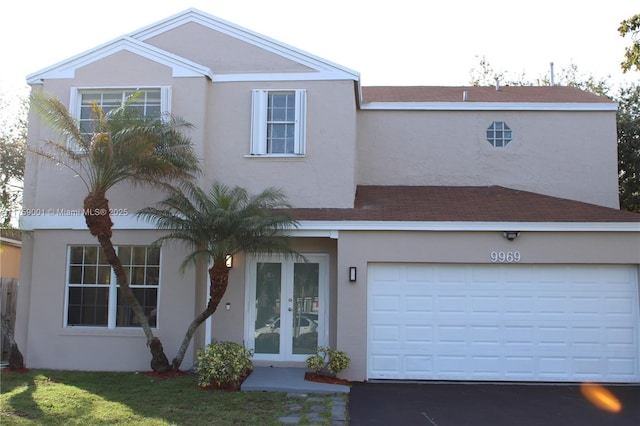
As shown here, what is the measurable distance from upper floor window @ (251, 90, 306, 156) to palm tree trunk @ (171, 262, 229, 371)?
292cm

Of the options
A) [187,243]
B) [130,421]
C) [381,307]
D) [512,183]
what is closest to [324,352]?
[381,307]

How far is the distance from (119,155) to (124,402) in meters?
4.24

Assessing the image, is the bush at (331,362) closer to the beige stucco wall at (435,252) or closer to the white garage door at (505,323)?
the beige stucco wall at (435,252)

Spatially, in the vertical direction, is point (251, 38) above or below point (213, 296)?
above

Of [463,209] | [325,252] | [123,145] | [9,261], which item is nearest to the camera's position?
[123,145]

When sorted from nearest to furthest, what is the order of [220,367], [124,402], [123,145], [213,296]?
[124,402]
[220,367]
[123,145]
[213,296]

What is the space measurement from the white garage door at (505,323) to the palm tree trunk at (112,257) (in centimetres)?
400

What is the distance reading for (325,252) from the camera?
1243 cm

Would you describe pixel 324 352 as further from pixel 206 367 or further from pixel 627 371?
pixel 627 371

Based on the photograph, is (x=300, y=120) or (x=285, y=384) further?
(x=300, y=120)

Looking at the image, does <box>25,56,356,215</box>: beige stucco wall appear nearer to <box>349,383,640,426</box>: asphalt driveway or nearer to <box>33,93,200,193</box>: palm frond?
<box>33,93,200,193</box>: palm frond

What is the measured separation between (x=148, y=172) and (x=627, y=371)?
9.71 meters

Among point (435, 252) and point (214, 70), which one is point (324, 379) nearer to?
point (435, 252)

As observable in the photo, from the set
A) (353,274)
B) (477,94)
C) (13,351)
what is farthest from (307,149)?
(13,351)
